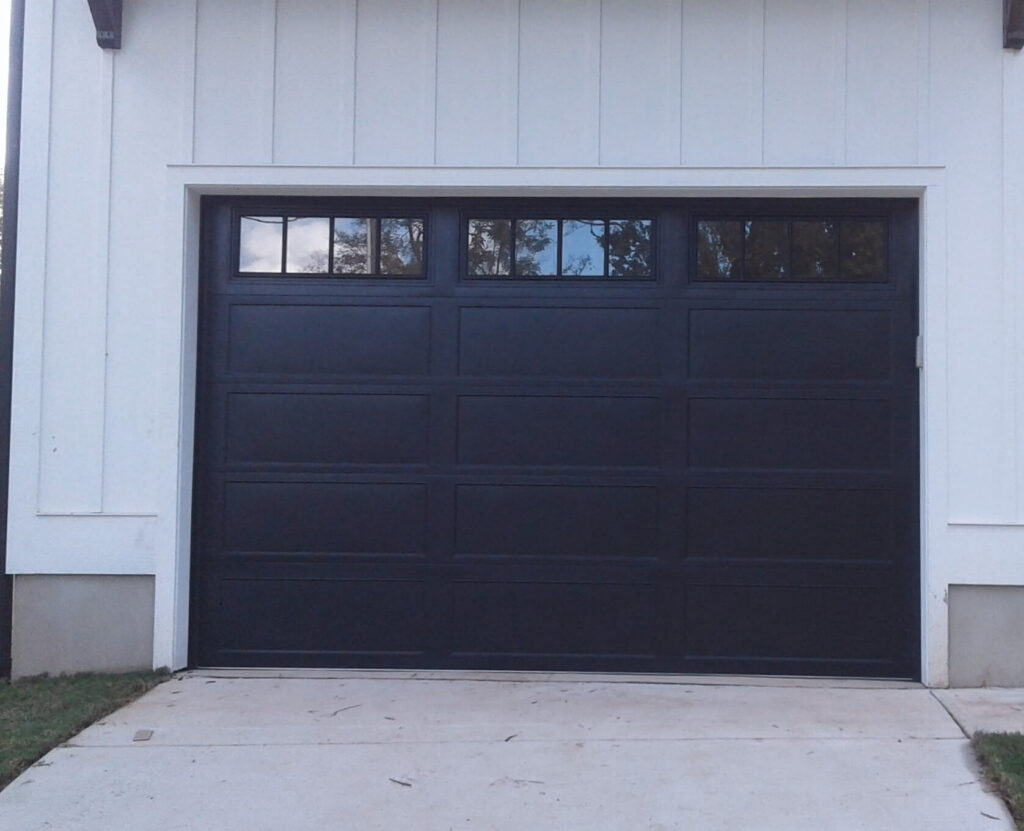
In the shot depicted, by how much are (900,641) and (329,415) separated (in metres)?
3.41

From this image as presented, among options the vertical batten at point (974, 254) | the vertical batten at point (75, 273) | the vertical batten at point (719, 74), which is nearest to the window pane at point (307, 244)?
the vertical batten at point (75, 273)

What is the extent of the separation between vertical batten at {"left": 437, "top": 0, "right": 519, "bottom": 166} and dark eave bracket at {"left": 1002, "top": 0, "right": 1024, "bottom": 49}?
102 inches

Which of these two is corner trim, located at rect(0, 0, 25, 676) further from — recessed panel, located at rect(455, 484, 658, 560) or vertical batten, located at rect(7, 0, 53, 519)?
recessed panel, located at rect(455, 484, 658, 560)

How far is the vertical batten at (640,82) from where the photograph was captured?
5578mm

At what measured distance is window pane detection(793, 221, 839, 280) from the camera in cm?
570

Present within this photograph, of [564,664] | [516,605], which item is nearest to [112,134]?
[516,605]

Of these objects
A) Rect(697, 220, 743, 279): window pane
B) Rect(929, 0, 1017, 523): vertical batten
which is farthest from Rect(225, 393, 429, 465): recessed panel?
Rect(929, 0, 1017, 523): vertical batten

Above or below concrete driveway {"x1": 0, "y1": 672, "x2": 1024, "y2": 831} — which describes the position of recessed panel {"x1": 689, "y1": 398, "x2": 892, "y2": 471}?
above

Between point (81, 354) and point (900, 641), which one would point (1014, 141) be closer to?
point (900, 641)

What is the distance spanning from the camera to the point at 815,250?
572cm

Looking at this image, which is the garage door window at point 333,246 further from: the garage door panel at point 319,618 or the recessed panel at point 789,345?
the garage door panel at point 319,618

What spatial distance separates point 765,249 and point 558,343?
128cm

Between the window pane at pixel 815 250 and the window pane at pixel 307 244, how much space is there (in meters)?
2.67

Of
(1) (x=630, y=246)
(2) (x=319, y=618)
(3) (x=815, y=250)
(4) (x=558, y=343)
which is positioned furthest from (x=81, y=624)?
(3) (x=815, y=250)
